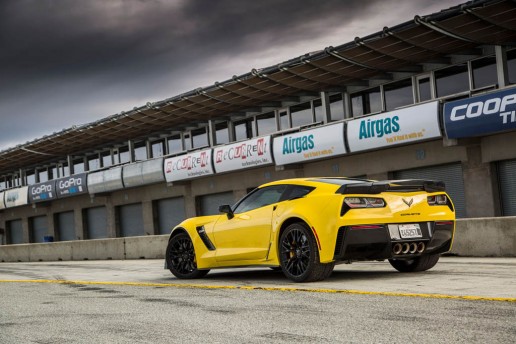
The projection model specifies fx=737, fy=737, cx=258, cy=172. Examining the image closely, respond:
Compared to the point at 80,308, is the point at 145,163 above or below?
above

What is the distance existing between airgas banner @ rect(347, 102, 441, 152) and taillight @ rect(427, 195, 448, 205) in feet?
43.7

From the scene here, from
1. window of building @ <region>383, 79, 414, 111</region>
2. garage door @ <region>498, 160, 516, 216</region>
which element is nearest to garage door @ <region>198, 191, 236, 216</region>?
window of building @ <region>383, 79, 414, 111</region>

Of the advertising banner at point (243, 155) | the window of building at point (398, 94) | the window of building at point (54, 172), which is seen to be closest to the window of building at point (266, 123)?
the advertising banner at point (243, 155)

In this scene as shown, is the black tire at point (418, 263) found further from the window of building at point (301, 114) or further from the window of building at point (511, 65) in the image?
the window of building at point (301, 114)

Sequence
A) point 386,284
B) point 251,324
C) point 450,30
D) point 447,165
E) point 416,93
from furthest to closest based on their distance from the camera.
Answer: point 416,93 < point 447,165 < point 450,30 < point 386,284 < point 251,324

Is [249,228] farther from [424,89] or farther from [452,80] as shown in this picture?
[424,89]

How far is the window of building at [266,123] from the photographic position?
34.8 m

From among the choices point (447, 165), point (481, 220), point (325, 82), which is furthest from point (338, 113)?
point (481, 220)

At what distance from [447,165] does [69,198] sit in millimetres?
29313

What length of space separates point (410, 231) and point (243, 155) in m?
21.7

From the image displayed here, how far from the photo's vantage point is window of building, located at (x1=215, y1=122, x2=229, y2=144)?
124ft

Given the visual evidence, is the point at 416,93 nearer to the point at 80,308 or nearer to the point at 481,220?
the point at 481,220

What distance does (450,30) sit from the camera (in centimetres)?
2147

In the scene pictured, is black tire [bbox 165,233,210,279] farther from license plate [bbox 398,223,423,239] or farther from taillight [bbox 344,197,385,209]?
license plate [bbox 398,223,423,239]
